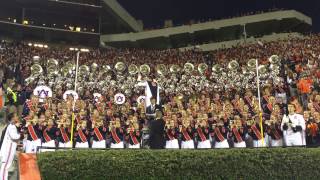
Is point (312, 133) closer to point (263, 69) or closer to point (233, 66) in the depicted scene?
Result: point (263, 69)

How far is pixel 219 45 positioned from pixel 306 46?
1400cm

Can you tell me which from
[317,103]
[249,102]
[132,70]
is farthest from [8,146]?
[132,70]

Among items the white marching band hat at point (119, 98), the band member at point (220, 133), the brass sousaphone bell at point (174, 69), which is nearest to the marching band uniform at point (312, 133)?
the band member at point (220, 133)

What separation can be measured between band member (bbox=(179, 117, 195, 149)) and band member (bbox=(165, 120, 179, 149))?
0.21 meters

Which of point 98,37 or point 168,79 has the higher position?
point 98,37

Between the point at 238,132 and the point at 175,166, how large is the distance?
6.57 m

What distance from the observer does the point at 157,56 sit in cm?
2992

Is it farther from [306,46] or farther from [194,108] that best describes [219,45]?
[194,108]

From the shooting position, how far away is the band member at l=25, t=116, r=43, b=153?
583 inches

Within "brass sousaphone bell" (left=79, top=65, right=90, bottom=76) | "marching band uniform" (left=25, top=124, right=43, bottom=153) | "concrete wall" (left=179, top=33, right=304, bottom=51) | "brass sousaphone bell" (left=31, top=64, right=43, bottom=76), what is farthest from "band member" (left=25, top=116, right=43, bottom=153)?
"concrete wall" (left=179, top=33, right=304, bottom=51)

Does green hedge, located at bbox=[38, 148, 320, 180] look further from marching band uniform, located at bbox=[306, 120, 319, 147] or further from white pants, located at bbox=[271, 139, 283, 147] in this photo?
white pants, located at bbox=[271, 139, 283, 147]

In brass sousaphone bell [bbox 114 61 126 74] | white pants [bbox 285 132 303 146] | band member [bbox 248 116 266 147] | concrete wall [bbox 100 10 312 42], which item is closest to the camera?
white pants [bbox 285 132 303 146]

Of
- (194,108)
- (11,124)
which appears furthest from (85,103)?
(11,124)

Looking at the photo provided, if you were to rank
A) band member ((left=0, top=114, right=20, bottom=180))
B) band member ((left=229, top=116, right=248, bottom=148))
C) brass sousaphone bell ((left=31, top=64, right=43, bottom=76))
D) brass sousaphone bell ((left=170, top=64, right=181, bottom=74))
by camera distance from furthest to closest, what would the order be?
brass sousaphone bell ((left=170, top=64, right=181, bottom=74)) < brass sousaphone bell ((left=31, top=64, right=43, bottom=76)) < band member ((left=229, top=116, right=248, bottom=148)) < band member ((left=0, top=114, right=20, bottom=180))
